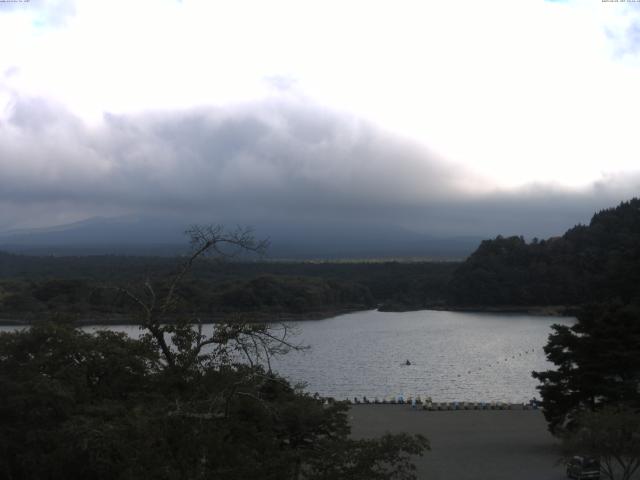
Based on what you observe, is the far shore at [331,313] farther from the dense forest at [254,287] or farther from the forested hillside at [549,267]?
the forested hillside at [549,267]

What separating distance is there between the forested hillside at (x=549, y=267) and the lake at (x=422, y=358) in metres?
8.52

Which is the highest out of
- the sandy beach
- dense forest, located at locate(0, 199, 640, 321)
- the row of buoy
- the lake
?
dense forest, located at locate(0, 199, 640, 321)

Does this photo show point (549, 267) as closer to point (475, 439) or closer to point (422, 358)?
point (422, 358)

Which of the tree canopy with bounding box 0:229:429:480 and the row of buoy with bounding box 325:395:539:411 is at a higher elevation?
the tree canopy with bounding box 0:229:429:480

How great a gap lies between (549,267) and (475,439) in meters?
52.6

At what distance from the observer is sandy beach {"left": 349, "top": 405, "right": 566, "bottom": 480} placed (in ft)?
45.6

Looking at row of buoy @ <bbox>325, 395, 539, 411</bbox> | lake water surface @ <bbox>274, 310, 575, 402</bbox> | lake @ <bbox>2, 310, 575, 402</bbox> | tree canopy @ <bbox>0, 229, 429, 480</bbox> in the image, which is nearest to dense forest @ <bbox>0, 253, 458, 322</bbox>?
lake @ <bbox>2, 310, 575, 402</bbox>

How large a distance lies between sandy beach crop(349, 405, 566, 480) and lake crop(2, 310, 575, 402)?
158 inches

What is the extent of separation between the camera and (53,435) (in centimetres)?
771

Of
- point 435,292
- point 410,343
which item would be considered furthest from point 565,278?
point 410,343

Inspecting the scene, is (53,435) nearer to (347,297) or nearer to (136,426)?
(136,426)

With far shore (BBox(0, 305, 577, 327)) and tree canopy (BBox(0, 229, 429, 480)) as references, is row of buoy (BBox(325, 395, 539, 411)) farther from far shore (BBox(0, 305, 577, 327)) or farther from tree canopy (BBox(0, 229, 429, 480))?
far shore (BBox(0, 305, 577, 327))

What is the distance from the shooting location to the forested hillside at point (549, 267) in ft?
214

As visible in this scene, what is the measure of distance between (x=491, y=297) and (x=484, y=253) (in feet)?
23.0
